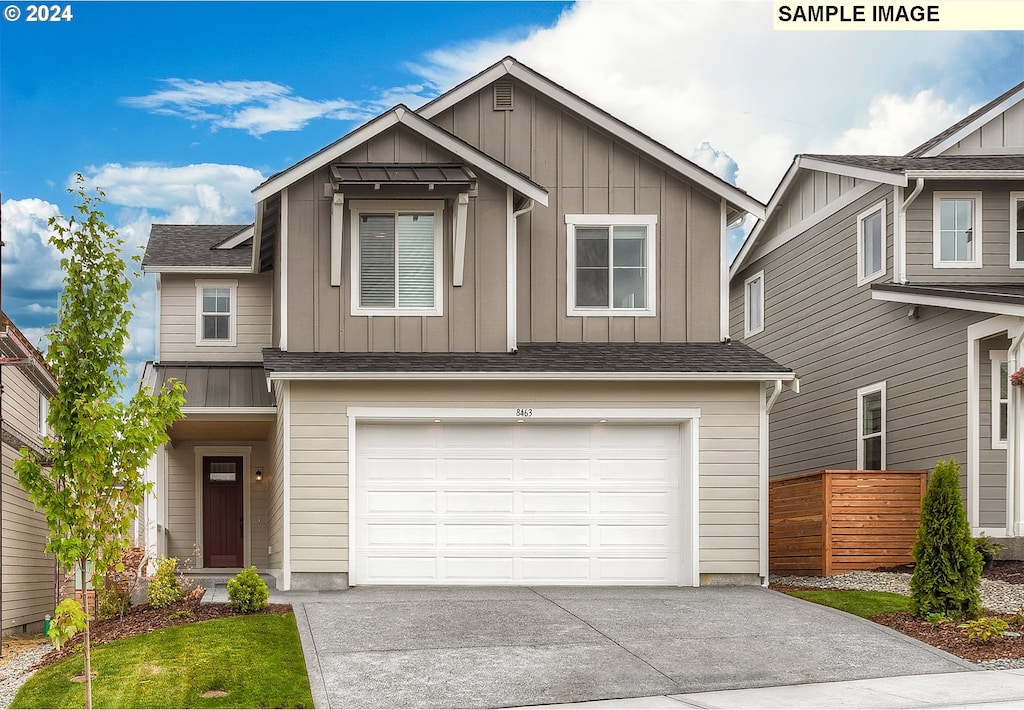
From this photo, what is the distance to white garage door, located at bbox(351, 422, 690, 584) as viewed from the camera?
51.8 feet

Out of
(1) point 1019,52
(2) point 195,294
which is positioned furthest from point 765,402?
(1) point 1019,52

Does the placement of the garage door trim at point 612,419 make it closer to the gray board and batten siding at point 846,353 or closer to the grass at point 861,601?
the grass at point 861,601

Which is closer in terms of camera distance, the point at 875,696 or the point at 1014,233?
the point at 875,696

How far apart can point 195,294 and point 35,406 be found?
359cm

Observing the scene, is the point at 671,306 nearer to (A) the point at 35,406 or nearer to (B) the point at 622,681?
(B) the point at 622,681

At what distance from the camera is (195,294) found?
847 inches

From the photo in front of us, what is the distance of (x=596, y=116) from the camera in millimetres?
17297

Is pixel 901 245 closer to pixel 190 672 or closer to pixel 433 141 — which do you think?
pixel 433 141

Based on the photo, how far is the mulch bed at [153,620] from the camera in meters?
12.8

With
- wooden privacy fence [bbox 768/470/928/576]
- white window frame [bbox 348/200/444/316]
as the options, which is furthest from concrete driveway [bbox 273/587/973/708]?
white window frame [bbox 348/200/444/316]

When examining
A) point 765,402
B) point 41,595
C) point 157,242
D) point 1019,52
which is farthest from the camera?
point 1019,52

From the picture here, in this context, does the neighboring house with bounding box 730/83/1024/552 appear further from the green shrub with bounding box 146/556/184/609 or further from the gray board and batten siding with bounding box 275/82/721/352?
the green shrub with bounding box 146/556/184/609

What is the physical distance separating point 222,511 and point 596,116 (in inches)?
429

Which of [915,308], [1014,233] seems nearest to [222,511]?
[915,308]
